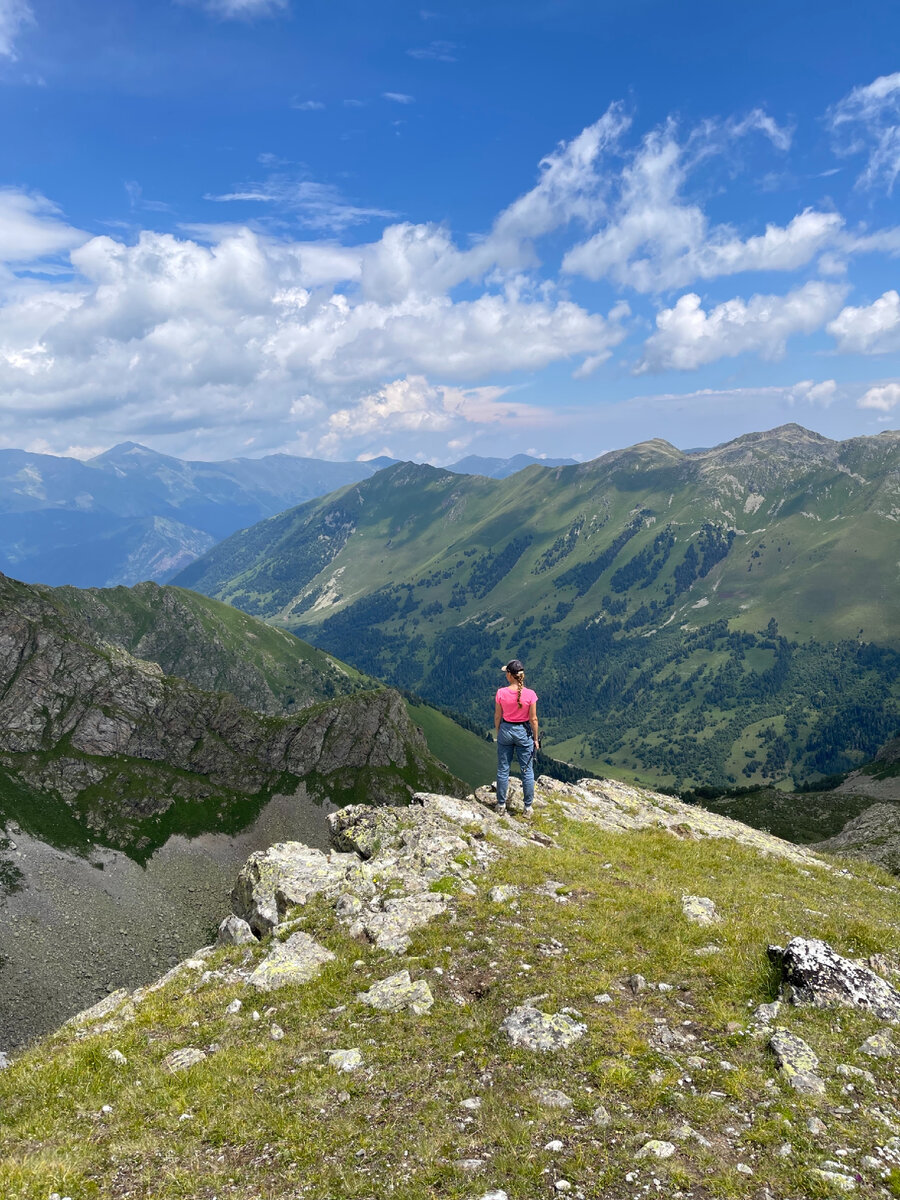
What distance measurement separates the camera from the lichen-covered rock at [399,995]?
1512 centimetres

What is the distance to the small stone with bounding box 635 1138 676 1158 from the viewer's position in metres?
9.59

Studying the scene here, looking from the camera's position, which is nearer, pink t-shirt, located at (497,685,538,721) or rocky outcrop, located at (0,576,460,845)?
pink t-shirt, located at (497,685,538,721)

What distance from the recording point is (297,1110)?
11898 millimetres

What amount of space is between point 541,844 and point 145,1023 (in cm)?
1659

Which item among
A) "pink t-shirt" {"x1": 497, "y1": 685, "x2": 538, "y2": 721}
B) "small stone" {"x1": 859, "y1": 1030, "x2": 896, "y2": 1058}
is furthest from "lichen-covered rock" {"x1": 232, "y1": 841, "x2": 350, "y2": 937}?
"small stone" {"x1": 859, "y1": 1030, "x2": 896, "y2": 1058}

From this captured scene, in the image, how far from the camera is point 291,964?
58.9 feet

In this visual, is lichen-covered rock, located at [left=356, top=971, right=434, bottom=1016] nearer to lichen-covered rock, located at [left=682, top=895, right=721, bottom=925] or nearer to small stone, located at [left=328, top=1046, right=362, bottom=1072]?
small stone, located at [left=328, top=1046, right=362, bottom=1072]

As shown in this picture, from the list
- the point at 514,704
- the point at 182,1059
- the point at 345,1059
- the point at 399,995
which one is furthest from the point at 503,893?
the point at 182,1059

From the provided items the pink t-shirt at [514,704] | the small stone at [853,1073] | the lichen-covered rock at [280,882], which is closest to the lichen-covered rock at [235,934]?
the lichen-covered rock at [280,882]

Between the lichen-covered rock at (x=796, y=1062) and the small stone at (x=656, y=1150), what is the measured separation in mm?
3050

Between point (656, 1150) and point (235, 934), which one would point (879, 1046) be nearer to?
point (656, 1150)

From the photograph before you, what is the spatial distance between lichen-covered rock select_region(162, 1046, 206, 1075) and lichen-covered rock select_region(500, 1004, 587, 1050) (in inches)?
295

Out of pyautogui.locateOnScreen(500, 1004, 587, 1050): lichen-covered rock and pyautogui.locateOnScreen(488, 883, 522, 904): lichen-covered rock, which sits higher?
pyautogui.locateOnScreen(500, 1004, 587, 1050): lichen-covered rock

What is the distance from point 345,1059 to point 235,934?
437 inches
